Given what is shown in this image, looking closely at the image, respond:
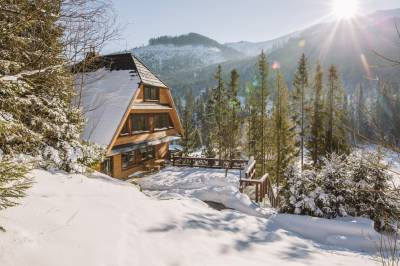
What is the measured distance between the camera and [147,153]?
2252 centimetres

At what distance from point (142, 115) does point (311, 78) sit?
21.1 meters

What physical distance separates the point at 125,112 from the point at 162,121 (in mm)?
7289

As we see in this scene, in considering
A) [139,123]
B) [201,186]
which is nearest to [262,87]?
[139,123]

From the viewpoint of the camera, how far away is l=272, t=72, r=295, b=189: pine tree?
28062 mm

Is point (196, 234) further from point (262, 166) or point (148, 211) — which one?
point (262, 166)

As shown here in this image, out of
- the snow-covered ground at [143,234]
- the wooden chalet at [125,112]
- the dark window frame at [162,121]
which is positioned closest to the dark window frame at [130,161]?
the wooden chalet at [125,112]

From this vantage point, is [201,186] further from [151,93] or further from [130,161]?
[151,93]

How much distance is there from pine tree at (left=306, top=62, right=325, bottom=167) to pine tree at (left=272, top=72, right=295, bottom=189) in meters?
2.82

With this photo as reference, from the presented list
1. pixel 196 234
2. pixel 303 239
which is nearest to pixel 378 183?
pixel 303 239

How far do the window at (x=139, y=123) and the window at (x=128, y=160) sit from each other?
1.92m

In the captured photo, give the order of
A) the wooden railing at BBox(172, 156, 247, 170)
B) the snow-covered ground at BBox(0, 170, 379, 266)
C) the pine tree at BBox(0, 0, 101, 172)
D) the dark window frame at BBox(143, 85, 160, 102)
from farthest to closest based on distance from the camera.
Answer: the wooden railing at BBox(172, 156, 247, 170)
the dark window frame at BBox(143, 85, 160, 102)
the pine tree at BBox(0, 0, 101, 172)
the snow-covered ground at BBox(0, 170, 379, 266)

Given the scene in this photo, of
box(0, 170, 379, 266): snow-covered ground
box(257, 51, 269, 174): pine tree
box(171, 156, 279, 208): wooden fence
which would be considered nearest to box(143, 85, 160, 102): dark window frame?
box(171, 156, 279, 208): wooden fence

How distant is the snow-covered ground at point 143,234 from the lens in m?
4.03

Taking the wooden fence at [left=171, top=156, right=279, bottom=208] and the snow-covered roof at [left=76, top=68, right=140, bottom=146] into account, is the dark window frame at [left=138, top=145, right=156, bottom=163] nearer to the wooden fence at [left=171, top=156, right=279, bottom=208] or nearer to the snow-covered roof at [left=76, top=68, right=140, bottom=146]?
the wooden fence at [left=171, top=156, right=279, bottom=208]
